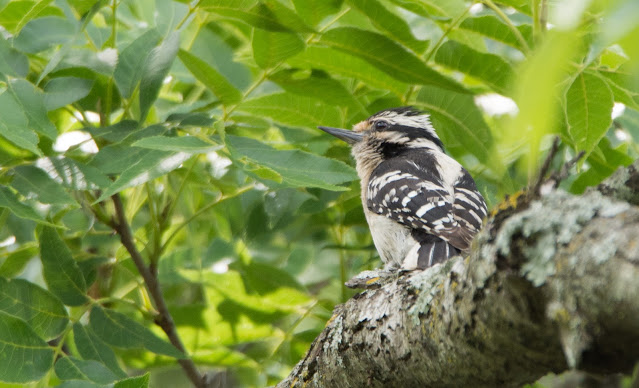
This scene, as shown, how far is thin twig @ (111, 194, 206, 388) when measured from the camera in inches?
124

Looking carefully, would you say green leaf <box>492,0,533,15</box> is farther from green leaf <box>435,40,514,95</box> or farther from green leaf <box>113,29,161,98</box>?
green leaf <box>113,29,161,98</box>

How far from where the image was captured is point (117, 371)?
9.43ft

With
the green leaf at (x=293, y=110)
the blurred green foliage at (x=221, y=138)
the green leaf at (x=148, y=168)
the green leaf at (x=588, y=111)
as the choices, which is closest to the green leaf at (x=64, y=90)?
the blurred green foliage at (x=221, y=138)

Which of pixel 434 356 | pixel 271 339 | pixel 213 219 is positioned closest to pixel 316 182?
pixel 434 356

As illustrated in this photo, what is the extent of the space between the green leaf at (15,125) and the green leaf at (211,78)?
2.32 ft

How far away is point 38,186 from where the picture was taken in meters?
2.73

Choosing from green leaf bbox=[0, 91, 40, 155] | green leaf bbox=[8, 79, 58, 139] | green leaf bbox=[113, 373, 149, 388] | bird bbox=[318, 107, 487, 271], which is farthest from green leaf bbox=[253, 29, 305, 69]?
green leaf bbox=[113, 373, 149, 388]

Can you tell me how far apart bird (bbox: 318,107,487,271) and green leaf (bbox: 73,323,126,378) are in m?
1.26

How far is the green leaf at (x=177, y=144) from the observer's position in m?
2.24

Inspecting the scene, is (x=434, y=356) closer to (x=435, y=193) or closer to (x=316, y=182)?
(x=316, y=182)

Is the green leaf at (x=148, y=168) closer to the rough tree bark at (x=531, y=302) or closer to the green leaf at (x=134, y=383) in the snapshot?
the green leaf at (x=134, y=383)

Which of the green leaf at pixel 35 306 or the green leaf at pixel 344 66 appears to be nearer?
the green leaf at pixel 35 306

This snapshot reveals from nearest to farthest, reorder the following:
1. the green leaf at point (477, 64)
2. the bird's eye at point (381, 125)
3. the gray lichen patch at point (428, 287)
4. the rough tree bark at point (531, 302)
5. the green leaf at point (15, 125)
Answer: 1. the rough tree bark at point (531, 302)
2. the gray lichen patch at point (428, 287)
3. the green leaf at point (15, 125)
4. the green leaf at point (477, 64)
5. the bird's eye at point (381, 125)

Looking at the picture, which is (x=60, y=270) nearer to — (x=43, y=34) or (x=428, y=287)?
(x=43, y=34)
